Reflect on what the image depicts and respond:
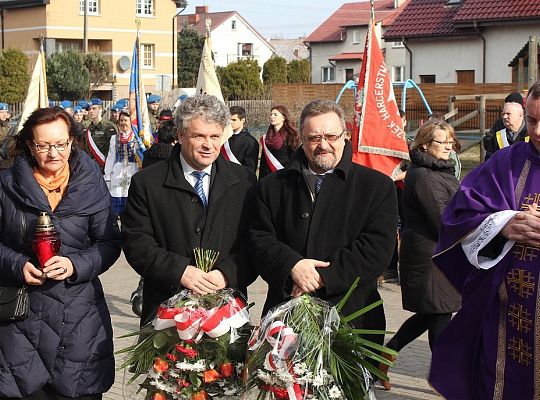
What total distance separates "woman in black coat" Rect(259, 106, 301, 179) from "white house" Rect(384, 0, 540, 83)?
71.3 feet

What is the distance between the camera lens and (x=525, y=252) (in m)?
4.09

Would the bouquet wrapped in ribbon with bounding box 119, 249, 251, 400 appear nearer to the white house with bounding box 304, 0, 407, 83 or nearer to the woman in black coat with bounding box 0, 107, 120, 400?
the woman in black coat with bounding box 0, 107, 120, 400

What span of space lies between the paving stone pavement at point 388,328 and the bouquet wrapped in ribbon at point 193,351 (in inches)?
9.3

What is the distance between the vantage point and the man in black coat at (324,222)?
4344 millimetres

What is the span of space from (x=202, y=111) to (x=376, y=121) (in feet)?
16.0

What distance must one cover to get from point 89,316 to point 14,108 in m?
39.0

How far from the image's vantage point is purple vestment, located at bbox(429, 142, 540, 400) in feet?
13.5

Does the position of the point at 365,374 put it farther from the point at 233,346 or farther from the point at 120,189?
the point at 120,189

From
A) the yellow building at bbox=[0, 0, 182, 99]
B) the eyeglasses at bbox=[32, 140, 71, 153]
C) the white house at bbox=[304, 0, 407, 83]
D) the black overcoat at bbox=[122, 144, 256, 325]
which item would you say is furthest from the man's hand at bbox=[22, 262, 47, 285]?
the white house at bbox=[304, 0, 407, 83]

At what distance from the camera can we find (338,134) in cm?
444

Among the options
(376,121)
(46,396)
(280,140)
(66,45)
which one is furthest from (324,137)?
(66,45)

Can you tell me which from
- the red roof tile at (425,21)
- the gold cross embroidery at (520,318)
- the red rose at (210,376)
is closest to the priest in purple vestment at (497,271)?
the gold cross embroidery at (520,318)

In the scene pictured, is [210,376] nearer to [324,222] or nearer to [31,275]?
[324,222]

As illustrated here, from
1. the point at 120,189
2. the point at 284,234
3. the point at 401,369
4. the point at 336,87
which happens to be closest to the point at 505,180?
the point at 284,234
